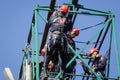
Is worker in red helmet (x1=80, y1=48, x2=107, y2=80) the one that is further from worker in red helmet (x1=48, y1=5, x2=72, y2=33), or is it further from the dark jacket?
worker in red helmet (x1=48, y1=5, x2=72, y2=33)

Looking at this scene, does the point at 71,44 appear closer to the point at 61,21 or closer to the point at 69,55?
the point at 69,55

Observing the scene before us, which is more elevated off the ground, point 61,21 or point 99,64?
point 61,21

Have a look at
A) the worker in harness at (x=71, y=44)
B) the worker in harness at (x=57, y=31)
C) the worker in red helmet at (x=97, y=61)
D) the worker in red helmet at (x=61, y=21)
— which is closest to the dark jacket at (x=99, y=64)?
the worker in red helmet at (x=97, y=61)

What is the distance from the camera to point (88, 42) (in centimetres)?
1908

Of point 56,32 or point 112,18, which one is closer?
point 56,32

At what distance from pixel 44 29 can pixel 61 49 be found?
2.45m

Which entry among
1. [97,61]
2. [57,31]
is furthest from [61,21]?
[97,61]

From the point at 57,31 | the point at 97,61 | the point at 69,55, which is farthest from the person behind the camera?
the point at 97,61

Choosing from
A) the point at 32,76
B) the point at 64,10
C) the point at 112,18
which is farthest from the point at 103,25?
the point at 32,76

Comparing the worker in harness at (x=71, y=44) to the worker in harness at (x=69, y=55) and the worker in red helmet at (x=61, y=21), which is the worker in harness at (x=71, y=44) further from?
the worker in red helmet at (x=61, y=21)

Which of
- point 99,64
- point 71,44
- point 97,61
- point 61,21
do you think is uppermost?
point 61,21

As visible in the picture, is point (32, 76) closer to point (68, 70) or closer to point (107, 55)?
point (68, 70)

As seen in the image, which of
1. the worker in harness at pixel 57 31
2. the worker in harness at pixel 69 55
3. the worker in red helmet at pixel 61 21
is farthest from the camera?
the worker in harness at pixel 69 55

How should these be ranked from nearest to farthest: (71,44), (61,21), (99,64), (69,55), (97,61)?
(61,21) → (69,55) → (71,44) → (99,64) → (97,61)
